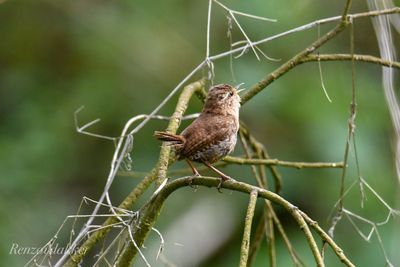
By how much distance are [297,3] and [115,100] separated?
5.18 ft

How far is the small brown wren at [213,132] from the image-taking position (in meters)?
3.12

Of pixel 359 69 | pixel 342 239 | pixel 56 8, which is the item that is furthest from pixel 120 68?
pixel 342 239

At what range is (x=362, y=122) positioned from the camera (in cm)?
518

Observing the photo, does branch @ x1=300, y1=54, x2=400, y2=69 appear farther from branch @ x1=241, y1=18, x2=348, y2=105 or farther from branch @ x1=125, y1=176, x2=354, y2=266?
branch @ x1=125, y1=176, x2=354, y2=266

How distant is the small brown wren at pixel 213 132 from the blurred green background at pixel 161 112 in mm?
1282

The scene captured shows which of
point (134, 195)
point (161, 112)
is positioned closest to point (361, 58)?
point (134, 195)

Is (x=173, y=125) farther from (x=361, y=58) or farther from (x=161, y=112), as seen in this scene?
(x=161, y=112)

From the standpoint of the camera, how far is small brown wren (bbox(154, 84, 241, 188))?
3.12m

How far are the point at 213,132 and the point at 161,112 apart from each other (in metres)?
2.06

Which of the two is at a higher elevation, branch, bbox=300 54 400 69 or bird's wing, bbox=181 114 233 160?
branch, bbox=300 54 400 69

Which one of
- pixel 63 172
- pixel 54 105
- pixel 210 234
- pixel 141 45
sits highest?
pixel 141 45

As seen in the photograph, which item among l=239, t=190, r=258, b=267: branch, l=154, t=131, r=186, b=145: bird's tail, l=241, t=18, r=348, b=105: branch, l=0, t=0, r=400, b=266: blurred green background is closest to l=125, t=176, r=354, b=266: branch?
l=239, t=190, r=258, b=267: branch

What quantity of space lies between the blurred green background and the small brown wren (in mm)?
1282

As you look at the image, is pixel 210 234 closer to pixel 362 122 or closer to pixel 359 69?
pixel 362 122
